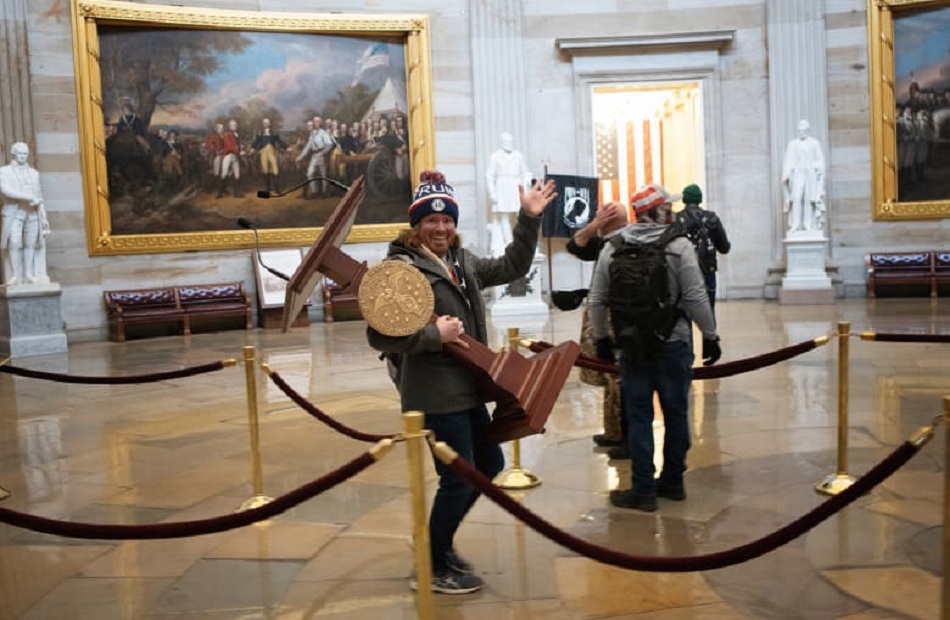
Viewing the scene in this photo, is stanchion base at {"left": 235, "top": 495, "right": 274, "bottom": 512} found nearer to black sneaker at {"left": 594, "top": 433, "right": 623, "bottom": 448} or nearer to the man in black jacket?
the man in black jacket

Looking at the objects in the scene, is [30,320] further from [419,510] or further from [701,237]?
[419,510]

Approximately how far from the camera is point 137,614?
4.03m

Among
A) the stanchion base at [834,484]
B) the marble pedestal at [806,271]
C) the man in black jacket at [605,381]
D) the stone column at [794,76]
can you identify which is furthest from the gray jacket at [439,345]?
the stone column at [794,76]

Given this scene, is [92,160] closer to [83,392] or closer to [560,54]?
[83,392]

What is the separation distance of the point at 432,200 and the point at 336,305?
514 inches

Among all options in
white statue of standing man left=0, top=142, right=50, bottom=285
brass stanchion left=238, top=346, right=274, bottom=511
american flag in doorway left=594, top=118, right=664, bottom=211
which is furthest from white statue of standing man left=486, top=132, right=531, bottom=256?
brass stanchion left=238, top=346, right=274, bottom=511

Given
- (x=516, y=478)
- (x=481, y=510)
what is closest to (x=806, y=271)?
(x=516, y=478)

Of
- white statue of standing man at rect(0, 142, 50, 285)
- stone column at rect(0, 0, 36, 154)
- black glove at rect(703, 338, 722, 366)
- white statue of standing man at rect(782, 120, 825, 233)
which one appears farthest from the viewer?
white statue of standing man at rect(782, 120, 825, 233)

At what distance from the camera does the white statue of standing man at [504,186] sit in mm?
15766

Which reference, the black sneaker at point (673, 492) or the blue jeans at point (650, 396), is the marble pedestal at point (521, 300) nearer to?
the black sneaker at point (673, 492)

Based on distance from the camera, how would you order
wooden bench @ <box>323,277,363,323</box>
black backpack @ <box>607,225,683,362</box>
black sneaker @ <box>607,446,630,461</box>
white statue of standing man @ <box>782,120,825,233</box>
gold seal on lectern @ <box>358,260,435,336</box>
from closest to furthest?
gold seal on lectern @ <box>358,260,435,336</box> → black backpack @ <box>607,225,683,362</box> → black sneaker @ <box>607,446,630,461</box> → white statue of standing man @ <box>782,120,825,233</box> → wooden bench @ <box>323,277,363,323</box>

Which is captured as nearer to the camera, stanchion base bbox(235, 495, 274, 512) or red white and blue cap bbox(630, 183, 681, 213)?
red white and blue cap bbox(630, 183, 681, 213)

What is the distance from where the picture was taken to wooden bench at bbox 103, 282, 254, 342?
50.5 feet

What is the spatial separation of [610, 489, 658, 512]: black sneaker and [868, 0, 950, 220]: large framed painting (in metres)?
14.0
